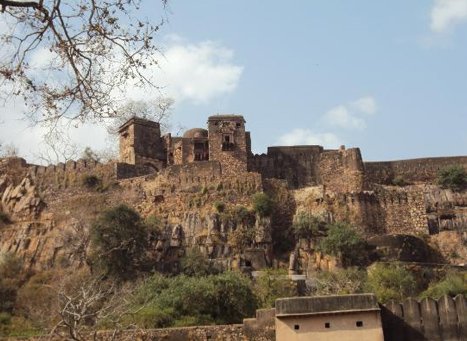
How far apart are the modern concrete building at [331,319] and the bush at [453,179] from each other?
2695cm

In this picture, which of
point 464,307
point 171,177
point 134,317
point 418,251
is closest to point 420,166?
point 418,251

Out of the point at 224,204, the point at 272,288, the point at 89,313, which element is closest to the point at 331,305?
the point at 89,313

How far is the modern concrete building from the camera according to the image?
54.4 ft

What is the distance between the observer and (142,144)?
45062mm

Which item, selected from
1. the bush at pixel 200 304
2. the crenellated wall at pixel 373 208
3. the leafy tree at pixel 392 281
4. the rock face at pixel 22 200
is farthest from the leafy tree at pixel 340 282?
the rock face at pixel 22 200

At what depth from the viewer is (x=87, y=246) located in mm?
37156

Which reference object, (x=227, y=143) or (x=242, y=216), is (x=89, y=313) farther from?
(x=227, y=143)

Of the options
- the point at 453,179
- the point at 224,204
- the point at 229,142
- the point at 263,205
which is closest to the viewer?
the point at 263,205

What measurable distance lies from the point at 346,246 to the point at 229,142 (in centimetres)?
1071

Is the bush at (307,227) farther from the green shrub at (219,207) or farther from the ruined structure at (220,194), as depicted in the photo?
the green shrub at (219,207)

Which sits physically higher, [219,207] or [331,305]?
[219,207]

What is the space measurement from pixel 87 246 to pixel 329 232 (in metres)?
11.4

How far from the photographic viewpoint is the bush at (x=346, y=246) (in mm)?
34438

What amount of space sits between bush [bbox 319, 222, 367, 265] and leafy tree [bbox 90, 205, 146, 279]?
327 inches
